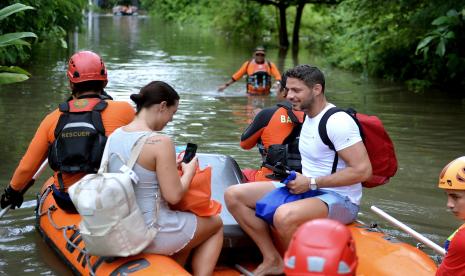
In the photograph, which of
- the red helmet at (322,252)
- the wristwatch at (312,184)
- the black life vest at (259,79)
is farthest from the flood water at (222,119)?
the red helmet at (322,252)

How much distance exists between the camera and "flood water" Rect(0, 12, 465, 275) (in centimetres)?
748

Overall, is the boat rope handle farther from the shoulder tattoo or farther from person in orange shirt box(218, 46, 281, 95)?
person in orange shirt box(218, 46, 281, 95)

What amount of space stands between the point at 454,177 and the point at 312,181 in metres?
1.19

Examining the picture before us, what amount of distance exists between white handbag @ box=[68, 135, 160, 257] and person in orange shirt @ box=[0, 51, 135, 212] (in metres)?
0.97

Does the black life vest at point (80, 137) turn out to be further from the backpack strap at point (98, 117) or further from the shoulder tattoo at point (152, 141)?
the shoulder tattoo at point (152, 141)

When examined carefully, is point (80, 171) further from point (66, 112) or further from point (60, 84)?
point (60, 84)

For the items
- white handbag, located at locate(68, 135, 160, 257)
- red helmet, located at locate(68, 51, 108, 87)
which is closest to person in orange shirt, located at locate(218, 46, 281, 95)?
red helmet, located at locate(68, 51, 108, 87)

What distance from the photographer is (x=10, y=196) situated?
19.9 feet

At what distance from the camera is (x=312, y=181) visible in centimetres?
507

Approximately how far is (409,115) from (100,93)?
31.3 feet

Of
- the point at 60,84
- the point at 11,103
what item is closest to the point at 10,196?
the point at 11,103

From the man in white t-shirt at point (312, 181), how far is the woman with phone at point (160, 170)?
38 cm

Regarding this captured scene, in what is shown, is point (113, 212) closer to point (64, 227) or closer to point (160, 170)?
point (160, 170)

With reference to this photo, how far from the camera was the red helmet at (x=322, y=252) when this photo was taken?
8.57 feet
